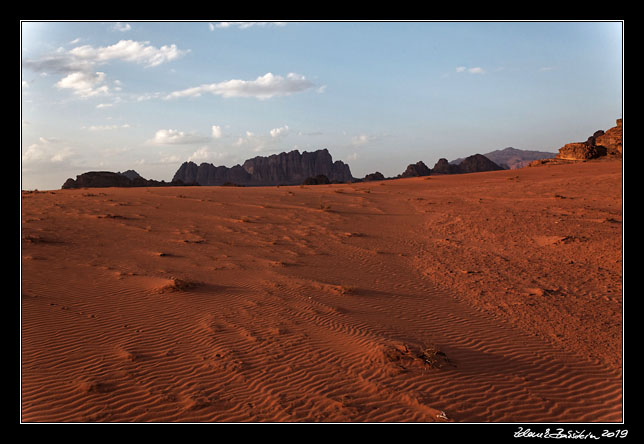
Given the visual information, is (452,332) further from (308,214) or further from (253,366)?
(308,214)

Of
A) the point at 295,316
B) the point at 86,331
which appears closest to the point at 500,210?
the point at 295,316

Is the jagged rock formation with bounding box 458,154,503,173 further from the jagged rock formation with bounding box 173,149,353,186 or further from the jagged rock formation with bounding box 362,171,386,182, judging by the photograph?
the jagged rock formation with bounding box 173,149,353,186

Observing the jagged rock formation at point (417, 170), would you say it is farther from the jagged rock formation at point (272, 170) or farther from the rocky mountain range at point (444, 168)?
the jagged rock formation at point (272, 170)

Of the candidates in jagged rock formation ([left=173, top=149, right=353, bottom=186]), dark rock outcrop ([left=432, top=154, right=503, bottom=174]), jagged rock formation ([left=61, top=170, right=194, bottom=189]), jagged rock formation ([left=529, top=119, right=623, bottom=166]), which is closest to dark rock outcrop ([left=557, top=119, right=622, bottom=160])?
jagged rock formation ([left=529, top=119, right=623, bottom=166])

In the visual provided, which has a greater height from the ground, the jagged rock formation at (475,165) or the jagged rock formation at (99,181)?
the jagged rock formation at (475,165)

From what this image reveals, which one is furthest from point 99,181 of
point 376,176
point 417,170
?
point 417,170

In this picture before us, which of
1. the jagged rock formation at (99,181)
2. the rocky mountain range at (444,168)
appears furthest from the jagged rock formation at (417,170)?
the jagged rock formation at (99,181)

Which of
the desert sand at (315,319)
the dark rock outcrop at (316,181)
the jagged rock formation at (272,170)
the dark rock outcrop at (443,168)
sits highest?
the jagged rock formation at (272,170)
